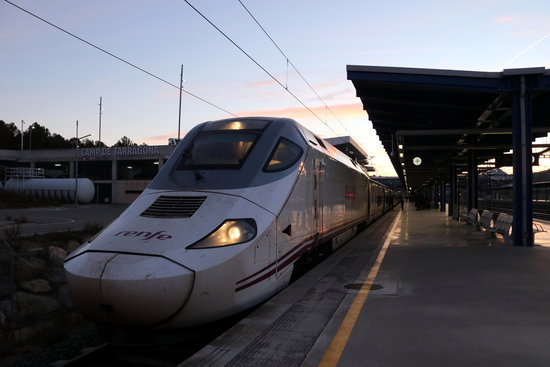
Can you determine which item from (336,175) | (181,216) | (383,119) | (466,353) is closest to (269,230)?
(181,216)

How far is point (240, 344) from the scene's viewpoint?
15.1 ft

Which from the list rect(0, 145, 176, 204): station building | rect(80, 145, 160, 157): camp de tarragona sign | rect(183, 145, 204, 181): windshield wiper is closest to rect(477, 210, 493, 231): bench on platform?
rect(183, 145, 204, 181): windshield wiper

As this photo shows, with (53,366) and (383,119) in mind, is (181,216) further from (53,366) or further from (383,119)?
(383,119)

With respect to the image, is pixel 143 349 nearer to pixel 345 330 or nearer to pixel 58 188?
pixel 345 330

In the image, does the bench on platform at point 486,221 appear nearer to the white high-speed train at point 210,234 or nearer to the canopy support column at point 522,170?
the canopy support column at point 522,170

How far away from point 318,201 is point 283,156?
1.79 meters

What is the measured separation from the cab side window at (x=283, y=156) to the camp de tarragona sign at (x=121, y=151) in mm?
54989

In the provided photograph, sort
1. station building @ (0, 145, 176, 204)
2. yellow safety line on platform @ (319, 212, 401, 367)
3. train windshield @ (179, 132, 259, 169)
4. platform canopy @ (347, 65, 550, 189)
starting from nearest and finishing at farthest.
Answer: yellow safety line on platform @ (319, 212, 401, 367), train windshield @ (179, 132, 259, 169), platform canopy @ (347, 65, 550, 189), station building @ (0, 145, 176, 204)

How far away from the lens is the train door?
8.59 m

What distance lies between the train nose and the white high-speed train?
10 millimetres

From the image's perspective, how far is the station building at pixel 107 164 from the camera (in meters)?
61.1

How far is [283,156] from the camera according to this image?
736 cm

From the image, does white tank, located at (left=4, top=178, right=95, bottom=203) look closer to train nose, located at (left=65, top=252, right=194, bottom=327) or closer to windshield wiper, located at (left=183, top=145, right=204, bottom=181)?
windshield wiper, located at (left=183, top=145, right=204, bottom=181)

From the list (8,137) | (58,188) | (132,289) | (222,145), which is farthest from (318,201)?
(8,137)
